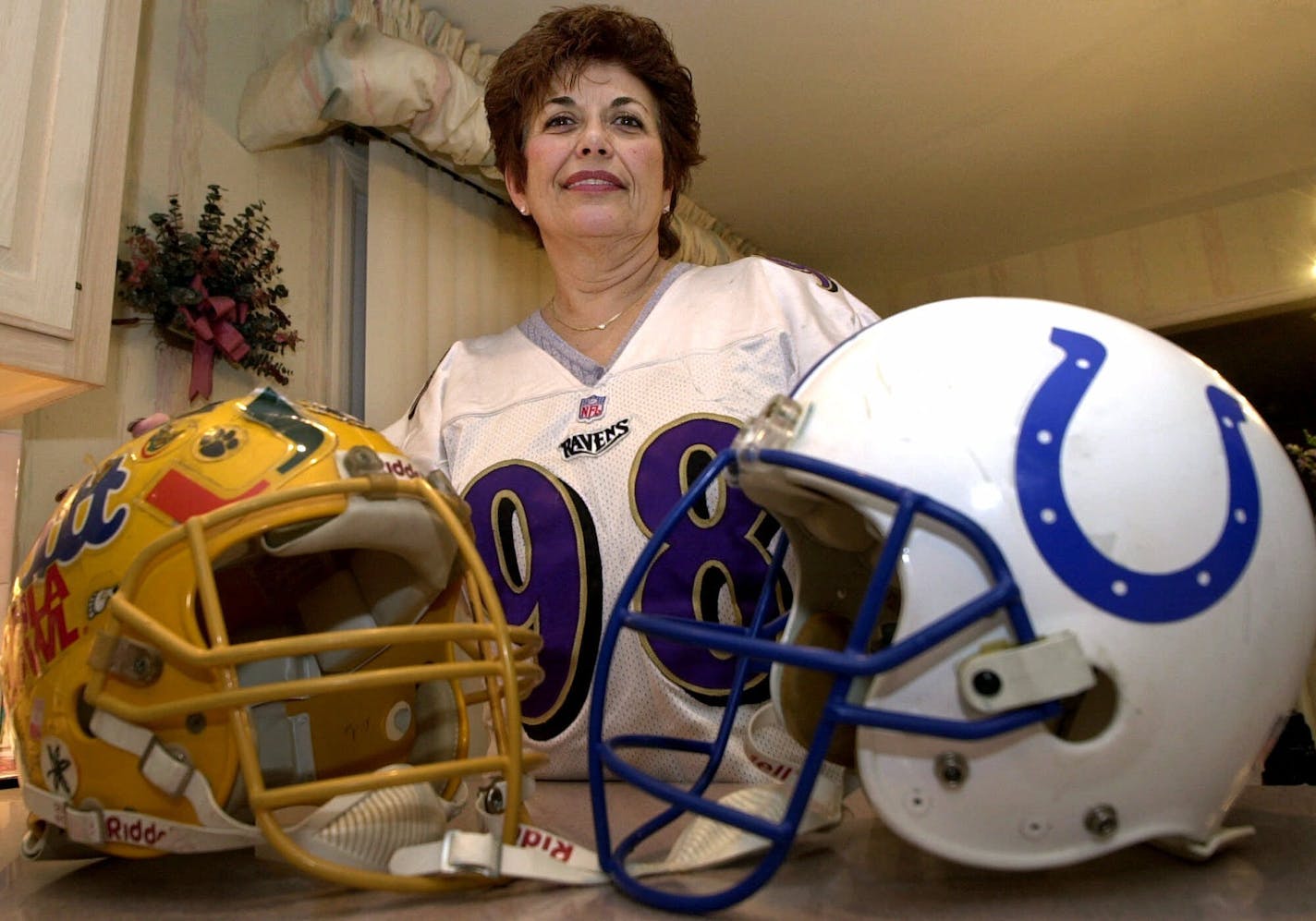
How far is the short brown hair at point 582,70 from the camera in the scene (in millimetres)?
1256

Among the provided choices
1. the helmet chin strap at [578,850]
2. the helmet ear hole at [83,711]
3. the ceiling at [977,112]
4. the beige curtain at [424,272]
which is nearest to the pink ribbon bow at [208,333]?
the beige curtain at [424,272]

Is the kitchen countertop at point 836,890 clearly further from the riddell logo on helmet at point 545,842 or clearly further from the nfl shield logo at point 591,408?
the nfl shield logo at point 591,408

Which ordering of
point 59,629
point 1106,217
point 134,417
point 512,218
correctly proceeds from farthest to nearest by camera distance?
1. point 1106,217
2. point 512,218
3. point 134,417
4. point 59,629

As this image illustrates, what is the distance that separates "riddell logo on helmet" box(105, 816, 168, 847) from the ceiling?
6.99ft

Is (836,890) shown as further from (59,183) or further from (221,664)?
(59,183)

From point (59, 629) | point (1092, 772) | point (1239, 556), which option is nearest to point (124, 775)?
point (59, 629)

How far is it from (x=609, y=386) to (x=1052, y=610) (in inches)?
26.6

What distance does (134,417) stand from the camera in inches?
64.5

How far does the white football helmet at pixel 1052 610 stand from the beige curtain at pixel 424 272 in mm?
1435

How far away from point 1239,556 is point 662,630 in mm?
390

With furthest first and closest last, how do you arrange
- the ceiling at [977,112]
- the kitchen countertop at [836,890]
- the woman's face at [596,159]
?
the ceiling at [977,112], the woman's face at [596,159], the kitchen countertop at [836,890]

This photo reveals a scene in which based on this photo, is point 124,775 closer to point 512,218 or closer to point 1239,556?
point 1239,556

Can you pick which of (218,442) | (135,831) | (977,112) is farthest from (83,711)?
(977,112)

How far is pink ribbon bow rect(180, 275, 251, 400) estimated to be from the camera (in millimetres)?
1669
